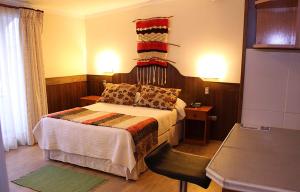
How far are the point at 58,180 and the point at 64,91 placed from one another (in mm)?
2392

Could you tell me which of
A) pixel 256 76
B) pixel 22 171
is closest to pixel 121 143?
pixel 22 171

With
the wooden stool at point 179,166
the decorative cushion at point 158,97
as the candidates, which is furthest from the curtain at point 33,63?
the wooden stool at point 179,166

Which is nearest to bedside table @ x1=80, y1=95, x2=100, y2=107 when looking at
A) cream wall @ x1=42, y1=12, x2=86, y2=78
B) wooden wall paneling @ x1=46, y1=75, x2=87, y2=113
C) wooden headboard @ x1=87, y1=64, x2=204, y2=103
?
wooden wall paneling @ x1=46, y1=75, x2=87, y2=113

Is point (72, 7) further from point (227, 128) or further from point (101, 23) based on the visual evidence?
point (227, 128)

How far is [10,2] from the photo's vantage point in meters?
3.95

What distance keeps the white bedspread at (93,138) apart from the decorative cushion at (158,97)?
0.82 feet

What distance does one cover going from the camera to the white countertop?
111 centimetres

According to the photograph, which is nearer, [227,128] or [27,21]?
[27,21]

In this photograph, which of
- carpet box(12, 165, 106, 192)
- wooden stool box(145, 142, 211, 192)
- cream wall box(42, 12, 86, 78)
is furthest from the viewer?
cream wall box(42, 12, 86, 78)

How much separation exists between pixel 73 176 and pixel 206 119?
2193mm

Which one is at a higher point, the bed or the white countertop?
the white countertop

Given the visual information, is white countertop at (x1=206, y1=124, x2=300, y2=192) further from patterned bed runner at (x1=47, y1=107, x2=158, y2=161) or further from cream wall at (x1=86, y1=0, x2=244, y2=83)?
cream wall at (x1=86, y1=0, x2=244, y2=83)

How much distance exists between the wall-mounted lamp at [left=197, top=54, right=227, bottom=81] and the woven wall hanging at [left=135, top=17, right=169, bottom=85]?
70 cm

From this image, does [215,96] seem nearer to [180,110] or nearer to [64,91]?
[180,110]
